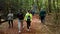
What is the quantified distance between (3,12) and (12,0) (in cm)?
232

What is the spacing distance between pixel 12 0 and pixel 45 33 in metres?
11.2

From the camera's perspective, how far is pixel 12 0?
2628 cm

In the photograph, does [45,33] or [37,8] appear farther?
[37,8]

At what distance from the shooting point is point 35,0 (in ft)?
156

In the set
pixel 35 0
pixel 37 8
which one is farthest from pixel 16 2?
pixel 35 0

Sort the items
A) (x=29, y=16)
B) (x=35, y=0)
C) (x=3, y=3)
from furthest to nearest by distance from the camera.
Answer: (x=35, y=0), (x=3, y=3), (x=29, y=16)

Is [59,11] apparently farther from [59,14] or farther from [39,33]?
[39,33]

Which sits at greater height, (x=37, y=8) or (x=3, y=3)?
(x=3, y=3)

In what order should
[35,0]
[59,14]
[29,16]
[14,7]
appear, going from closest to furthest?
[29,16] → [59,14] → [14,7] → [35,0]

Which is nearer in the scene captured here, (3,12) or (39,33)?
(39,33)

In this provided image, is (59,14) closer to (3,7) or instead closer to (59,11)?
A: (59,11)

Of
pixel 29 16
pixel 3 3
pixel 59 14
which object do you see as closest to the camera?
pixel 29 16

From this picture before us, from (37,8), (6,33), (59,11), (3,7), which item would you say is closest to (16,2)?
(3,7)

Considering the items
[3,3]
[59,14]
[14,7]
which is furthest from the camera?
[14,7]
